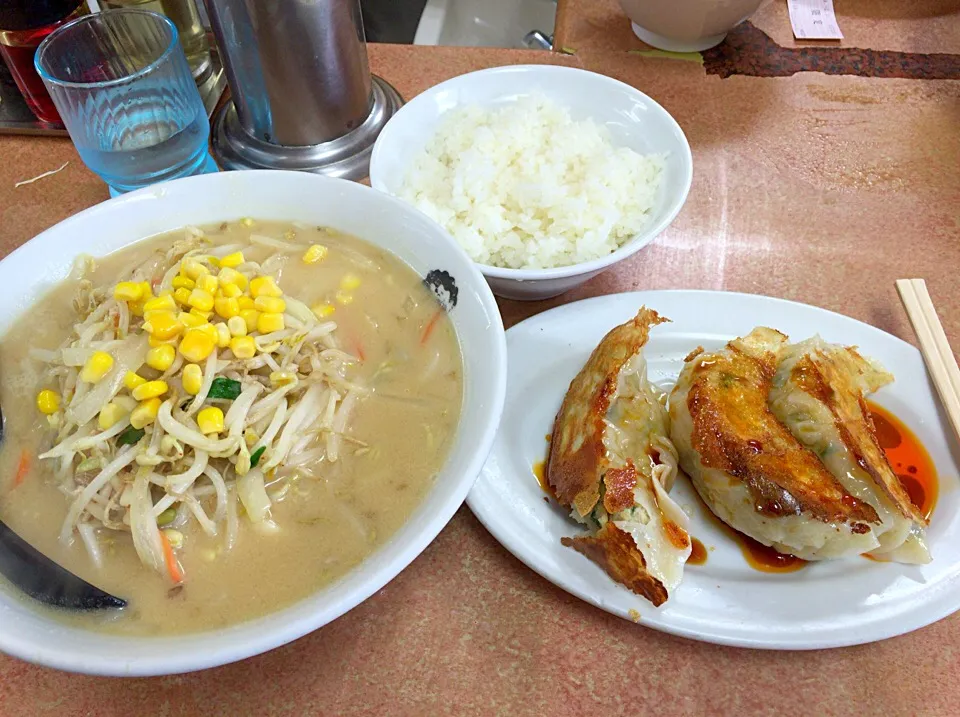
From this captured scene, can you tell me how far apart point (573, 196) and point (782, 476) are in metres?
0.95

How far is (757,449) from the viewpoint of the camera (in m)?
1.42

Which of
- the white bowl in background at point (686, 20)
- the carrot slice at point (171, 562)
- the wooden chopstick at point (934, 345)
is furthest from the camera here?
the white bowl in background at point (686, 20)

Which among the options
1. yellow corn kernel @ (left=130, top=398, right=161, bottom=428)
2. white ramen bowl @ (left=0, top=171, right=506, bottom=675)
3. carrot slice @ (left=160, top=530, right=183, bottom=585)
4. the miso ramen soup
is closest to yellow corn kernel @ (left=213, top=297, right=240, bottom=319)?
the miso ramen soup

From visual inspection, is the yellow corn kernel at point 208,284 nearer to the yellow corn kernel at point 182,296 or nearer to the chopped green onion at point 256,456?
the yellow corn kernel at point 182,296

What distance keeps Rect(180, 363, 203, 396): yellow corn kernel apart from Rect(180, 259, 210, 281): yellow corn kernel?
0.80 ft

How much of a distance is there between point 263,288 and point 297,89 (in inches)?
37.3

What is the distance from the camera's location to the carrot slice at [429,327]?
1429mm

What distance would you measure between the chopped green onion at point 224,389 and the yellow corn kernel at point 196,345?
0.18 ft

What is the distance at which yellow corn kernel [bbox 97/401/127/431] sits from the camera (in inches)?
48.2

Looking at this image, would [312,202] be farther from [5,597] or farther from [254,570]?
[5,597]

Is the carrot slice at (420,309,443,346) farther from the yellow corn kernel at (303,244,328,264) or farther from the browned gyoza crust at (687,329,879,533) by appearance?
the browned gyoza crust at (687,329,879,533)

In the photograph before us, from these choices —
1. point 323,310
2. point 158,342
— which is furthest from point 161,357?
point 323,310

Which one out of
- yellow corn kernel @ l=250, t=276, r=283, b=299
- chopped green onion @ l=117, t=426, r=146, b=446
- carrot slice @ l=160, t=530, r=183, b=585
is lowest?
carrot slice @ l=160, t=530, r=183, b=585

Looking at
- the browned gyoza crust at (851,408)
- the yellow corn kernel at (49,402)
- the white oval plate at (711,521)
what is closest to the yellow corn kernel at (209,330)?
the yellow corn kernel at (49,402)
